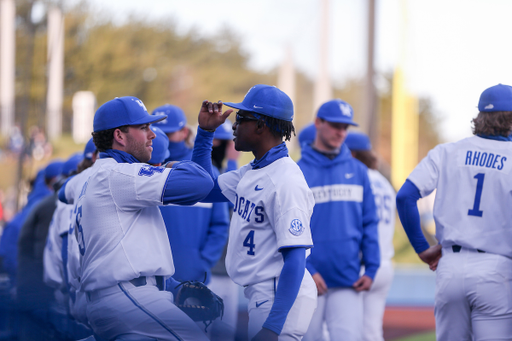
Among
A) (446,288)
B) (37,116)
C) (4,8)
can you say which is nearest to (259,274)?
(446,288)

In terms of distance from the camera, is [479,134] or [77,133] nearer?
[479,134]

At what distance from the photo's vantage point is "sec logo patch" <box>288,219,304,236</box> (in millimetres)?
2289

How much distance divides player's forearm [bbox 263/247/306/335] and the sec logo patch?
86mm

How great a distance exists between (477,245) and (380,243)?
185cm

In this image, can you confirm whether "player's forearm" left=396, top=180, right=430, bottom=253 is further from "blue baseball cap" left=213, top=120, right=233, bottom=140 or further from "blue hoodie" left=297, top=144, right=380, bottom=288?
"blue baseball cap" left=213, top=120, right=233, bottom=140

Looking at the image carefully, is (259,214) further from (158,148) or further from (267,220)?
(158,148)

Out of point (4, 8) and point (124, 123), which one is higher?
point (4, 8)

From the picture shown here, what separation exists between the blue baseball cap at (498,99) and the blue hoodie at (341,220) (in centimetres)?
108

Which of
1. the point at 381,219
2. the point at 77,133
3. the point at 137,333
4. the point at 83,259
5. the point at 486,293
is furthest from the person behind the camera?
the point at 77,133

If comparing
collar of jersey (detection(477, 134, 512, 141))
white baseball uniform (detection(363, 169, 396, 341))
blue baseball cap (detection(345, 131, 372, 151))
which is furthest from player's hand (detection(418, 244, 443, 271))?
blue baseball cap (detection(345, 131, 372, 151))

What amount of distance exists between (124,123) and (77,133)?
15426 mm

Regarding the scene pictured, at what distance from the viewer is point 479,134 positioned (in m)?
3.14

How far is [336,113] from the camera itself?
155 inches

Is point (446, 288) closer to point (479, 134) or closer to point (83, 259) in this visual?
point (479, 134)
